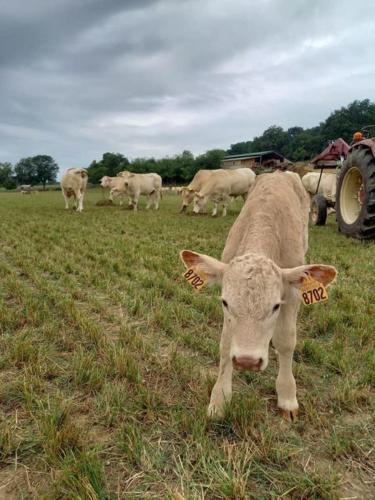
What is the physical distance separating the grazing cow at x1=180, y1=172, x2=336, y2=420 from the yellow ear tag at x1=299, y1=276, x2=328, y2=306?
30 mm

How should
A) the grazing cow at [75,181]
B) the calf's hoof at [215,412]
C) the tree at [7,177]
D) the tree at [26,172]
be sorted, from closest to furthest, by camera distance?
the calf's hoof at [215,412] → the grazing cow at [75,181] → the tree at [7,177] → the tree at [26,172]

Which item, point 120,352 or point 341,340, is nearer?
point 120,352

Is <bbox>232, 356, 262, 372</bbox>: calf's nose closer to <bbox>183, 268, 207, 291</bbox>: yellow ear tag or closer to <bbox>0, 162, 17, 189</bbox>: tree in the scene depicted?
<bbox>183, 268, 207, 291</bbox>: yellow ear tag

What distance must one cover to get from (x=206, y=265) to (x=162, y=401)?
101cm

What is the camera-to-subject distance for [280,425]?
8.05 ft

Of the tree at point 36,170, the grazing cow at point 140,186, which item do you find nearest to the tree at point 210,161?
the grazing cow at point 140,186

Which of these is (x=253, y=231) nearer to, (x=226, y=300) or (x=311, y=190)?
(x=226, y=300)

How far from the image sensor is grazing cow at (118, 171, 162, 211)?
20.6m

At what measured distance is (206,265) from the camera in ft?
8.25

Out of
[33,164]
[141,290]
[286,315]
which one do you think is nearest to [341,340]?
[286,315]

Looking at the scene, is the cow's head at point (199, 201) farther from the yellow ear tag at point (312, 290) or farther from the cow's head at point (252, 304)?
the cow's head at point (252, 304)

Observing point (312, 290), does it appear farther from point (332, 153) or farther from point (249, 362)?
point (332, 153)

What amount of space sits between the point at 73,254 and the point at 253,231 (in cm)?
533

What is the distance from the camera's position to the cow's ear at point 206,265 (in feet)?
8.14
